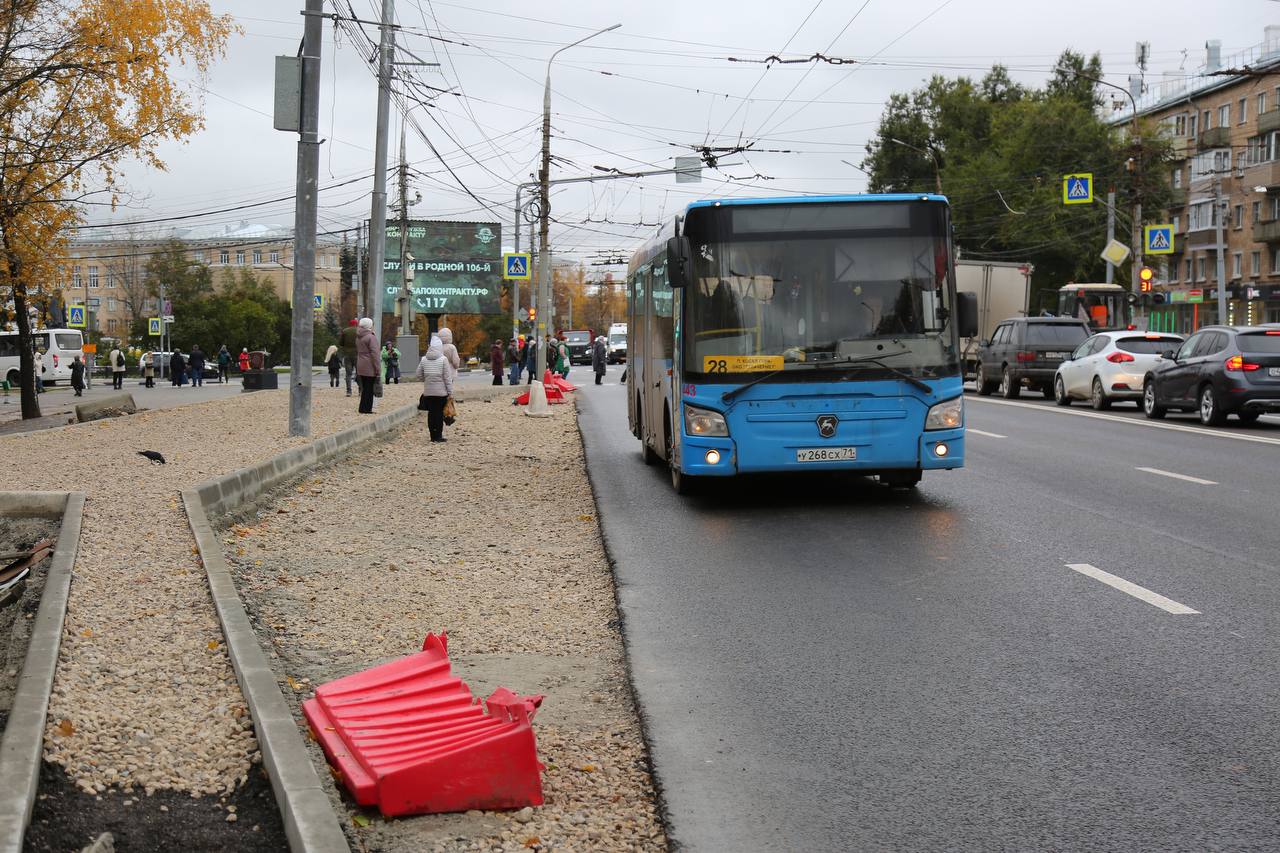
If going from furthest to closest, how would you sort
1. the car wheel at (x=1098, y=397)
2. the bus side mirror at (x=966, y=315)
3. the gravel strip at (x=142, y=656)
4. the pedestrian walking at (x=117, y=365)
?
the pedestrian walking at (x=117, y=365)
the car wheel at (x=1098, y=397)
the bus side mirror at (x=966, y=315)
the gravel strip at (x=142, y=656)

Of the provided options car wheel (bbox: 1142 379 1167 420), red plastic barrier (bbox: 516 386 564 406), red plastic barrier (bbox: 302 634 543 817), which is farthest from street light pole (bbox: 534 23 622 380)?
red plastic barrier (bbox: 302 634 543 817)

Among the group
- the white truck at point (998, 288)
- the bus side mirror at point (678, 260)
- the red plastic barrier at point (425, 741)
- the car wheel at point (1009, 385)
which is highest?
the white truck at point (998, 288)

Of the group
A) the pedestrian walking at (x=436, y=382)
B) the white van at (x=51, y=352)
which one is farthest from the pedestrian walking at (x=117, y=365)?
the pedestrian walking at (x=436, y=382)

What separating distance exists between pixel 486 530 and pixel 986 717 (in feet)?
21.7

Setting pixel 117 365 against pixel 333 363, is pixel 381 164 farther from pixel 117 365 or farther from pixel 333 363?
pixel 117 365

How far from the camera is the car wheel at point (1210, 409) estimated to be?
22797mm

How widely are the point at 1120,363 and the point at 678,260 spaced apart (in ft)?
57.9

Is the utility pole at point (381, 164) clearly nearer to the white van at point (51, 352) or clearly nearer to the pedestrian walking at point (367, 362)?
the pedestrian walking at point (367, 362)

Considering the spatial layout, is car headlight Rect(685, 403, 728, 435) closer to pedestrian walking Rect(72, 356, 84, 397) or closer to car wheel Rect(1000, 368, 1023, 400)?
car wheel Rect(1000, 368, 1023, 400)

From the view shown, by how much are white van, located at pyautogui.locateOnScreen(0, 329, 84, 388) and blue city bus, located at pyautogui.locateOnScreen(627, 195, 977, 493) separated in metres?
47.1

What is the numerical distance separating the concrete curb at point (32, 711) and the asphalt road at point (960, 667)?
1880 mm

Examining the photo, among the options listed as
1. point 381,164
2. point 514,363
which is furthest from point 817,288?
point 514,363

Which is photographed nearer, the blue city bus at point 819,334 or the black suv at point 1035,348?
the blue city bus at point 819,334

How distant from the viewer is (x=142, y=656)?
6.55 metres
